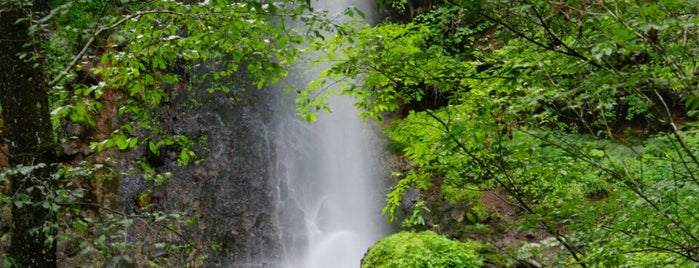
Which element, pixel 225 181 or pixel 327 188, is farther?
pixel 327 188

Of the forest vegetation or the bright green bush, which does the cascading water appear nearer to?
the bright green bush

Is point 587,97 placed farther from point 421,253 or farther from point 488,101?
point 421,253

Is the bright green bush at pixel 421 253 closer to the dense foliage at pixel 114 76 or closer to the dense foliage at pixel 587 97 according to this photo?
the dense foliage at pixel 587 97

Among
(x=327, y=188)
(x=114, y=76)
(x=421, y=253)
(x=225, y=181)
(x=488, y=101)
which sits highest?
(x=114, y=76)

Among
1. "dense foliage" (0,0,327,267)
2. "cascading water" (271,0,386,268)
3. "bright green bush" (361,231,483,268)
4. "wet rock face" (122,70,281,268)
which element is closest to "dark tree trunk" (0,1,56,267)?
"dense foliage" (0,0,327,267)

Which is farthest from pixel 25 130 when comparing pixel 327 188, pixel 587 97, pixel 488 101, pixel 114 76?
pixel 327 188

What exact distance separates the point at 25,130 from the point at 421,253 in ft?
16.5

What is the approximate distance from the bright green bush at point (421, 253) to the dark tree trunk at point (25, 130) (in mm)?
4581

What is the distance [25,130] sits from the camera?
3.11m

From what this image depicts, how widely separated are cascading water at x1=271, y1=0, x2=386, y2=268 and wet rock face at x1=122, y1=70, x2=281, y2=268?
1.43 ft

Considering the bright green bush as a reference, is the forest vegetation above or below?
above

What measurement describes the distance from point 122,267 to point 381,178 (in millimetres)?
6264

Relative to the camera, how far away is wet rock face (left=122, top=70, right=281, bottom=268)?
34.4 feet

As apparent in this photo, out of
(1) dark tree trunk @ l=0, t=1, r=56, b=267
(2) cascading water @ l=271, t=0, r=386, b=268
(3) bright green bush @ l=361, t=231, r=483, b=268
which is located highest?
(1) dark tree trunk @ l=0, t=1, r=56, b=267
